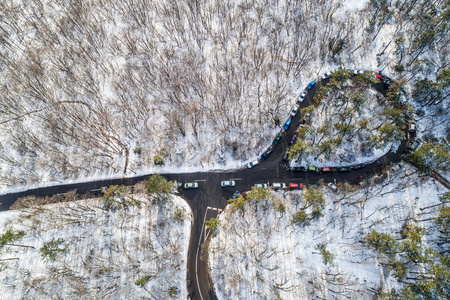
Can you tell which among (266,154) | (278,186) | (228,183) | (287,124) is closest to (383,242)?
(278,186)

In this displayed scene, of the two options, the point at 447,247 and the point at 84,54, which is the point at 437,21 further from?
the point at 84,54

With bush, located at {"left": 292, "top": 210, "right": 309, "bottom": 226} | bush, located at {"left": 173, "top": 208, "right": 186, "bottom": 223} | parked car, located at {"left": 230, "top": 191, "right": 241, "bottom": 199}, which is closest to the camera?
bush, located at {"left": 292, "top": 210, "right": 309, "bottom": 226}

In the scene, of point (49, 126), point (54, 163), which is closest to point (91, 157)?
point (54, 163)

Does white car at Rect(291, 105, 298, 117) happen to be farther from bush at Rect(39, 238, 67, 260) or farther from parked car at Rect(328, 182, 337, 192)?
bush at Rect(39, 238, 67, 260)

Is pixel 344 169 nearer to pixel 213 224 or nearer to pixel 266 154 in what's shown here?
pixel 266 154

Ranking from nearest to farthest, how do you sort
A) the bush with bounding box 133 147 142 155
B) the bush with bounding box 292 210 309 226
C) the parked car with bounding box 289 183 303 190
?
the bush with bounding box 292 210 309 226 → the parked car with bounding box 289 183 303 190 → the bush with bounding box 133 147 142 155

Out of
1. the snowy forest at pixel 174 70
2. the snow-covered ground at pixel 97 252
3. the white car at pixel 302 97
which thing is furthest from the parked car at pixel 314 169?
the snow-covered ground at pixel 97 252

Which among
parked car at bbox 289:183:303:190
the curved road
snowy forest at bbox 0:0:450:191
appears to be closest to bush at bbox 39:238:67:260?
the curved road

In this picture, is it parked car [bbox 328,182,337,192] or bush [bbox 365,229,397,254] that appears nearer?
bush [bbox 365,229,397,254]
